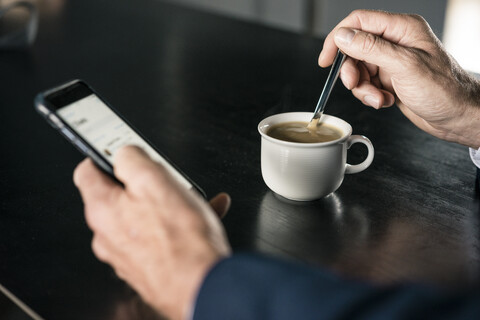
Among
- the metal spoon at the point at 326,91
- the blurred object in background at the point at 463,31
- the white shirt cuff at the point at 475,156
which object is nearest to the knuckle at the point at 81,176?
the metal spoon at the point at 326,91

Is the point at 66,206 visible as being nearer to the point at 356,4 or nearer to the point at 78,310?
the point at 78,310

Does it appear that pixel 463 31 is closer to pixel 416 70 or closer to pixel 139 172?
pixel 416 70

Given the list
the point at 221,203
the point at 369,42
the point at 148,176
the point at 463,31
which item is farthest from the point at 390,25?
the point at 463,31

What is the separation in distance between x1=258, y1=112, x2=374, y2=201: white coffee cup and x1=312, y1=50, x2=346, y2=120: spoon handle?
0.06 metres

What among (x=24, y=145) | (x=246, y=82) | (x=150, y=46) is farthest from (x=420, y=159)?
(x=150, y=46)

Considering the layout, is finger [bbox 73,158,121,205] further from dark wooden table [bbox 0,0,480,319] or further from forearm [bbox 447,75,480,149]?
forearm [bbox 447,75,480,149]

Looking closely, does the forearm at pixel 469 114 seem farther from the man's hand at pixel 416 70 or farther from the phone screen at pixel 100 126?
the phone screen at pixel 100 126

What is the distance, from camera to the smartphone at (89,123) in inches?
27.8

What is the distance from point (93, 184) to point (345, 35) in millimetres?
560

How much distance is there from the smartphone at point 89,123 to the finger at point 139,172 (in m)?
0.06

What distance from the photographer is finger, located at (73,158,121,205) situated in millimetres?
656

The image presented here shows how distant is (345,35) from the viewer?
3.31 ft

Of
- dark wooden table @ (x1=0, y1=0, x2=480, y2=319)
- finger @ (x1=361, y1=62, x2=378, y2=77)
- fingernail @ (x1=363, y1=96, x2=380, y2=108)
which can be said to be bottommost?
Answer: dark wooden table @ (x1=0, y1=0, x2=480, y2=319)

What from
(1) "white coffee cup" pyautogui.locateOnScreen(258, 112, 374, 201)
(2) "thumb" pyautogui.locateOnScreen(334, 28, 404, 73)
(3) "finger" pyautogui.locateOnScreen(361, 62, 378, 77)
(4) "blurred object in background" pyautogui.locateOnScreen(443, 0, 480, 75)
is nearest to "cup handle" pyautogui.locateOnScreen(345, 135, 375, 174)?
(1) "white coffee cup" pyautogui.locateOnScreen(258, 112, 374, 201)
